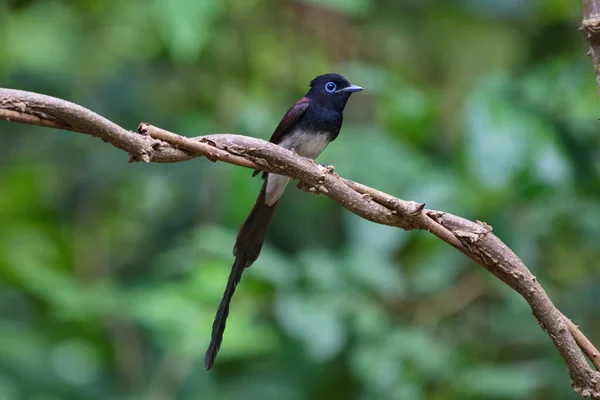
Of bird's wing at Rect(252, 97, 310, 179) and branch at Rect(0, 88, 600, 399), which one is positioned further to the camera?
bird's wing at Rect(252, 97, 310, 179)

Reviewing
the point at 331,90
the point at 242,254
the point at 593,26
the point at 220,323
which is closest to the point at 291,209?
the point at 331,90

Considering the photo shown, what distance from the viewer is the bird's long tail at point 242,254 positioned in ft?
6.42

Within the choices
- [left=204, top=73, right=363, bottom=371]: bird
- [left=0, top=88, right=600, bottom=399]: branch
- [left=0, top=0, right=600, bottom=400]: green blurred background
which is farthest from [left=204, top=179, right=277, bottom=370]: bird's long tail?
[left=0, top=0, right=600, bottom=400]: green blurred background

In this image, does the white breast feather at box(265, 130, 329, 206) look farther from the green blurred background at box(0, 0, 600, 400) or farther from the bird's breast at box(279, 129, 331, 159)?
the green blurred background at box(0, 0, 600, 400)

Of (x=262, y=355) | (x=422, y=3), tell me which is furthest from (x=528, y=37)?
(x=262, y=355)

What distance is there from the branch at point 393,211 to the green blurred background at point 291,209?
1.59m

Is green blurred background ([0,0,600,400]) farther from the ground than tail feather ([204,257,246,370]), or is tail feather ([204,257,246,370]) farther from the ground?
green blurred background ([0,0,600,400])

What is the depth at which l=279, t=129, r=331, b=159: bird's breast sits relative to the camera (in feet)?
9.77

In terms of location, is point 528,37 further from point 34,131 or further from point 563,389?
point 34,131

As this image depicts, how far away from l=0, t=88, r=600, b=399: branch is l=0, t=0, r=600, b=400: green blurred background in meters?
1.59

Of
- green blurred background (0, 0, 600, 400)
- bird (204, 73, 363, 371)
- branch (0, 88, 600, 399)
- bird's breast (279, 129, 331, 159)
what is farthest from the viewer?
green blurred background (0, 0, 600, 400)

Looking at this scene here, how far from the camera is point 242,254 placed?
2.21 m

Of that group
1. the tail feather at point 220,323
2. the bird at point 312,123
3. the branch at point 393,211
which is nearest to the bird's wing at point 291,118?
the bird at point 312,123

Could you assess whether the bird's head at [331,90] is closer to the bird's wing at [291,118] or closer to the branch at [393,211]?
the bird's wing at [291,118]
